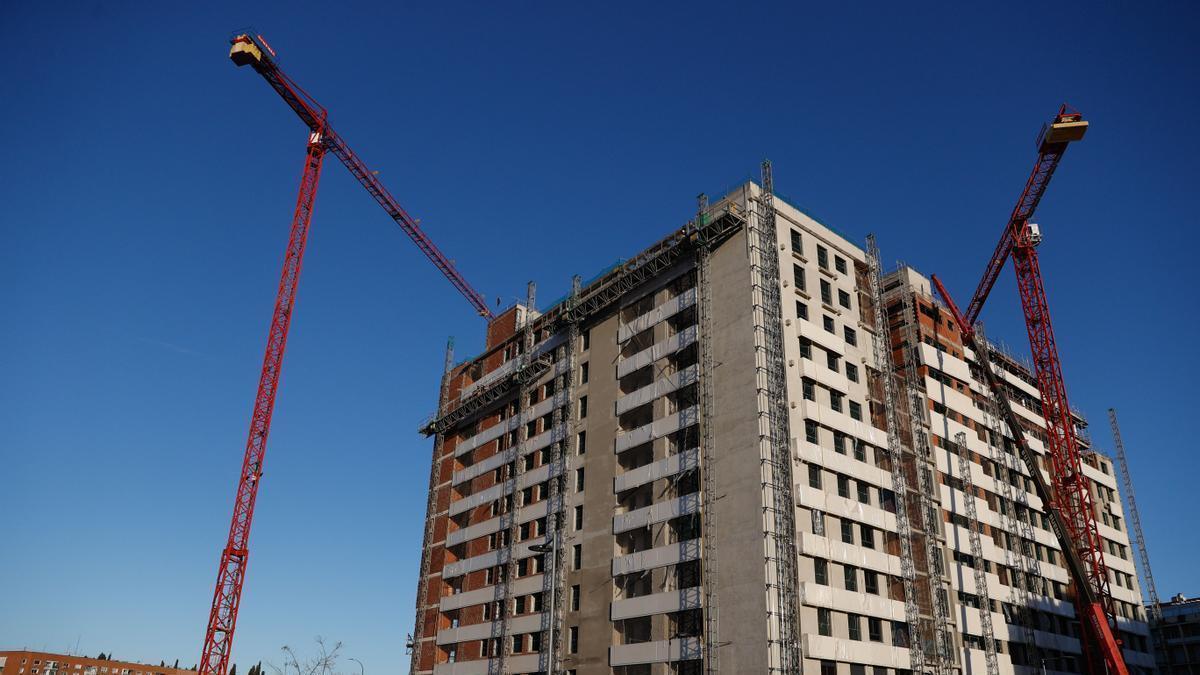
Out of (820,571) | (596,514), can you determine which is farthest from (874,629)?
(596,514)

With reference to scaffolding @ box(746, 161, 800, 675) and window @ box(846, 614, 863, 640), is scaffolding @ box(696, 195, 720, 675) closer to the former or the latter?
scaffolding @ box(746, 161, 800, 675)

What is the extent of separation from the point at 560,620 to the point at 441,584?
22.1m

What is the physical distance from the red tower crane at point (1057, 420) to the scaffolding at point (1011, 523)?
2184 millimetres

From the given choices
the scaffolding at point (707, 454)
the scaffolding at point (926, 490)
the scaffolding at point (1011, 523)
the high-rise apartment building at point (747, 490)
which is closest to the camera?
the scaffolding at point (707, 454)

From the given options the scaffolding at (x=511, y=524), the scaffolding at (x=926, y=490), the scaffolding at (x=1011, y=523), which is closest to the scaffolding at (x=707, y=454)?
the scaffolding at (x=926, y=490)

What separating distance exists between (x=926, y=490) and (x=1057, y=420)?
26928mm

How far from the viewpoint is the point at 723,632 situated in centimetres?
5403

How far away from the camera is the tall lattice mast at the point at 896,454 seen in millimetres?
59219

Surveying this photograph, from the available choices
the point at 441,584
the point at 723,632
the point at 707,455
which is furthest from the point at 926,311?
the point at 441,584

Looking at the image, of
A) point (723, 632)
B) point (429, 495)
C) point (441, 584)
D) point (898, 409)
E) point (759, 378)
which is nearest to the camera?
point (723, 632)

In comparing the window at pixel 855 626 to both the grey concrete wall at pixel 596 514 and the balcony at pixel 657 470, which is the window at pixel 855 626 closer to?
the balcony at pixel 657 470

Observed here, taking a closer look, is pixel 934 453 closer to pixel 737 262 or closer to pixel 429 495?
pixel 737 262

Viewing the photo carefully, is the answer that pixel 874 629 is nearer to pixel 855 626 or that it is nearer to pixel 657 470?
pixel 855 626

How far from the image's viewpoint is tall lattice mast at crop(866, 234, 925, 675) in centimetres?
Answer: 5922
